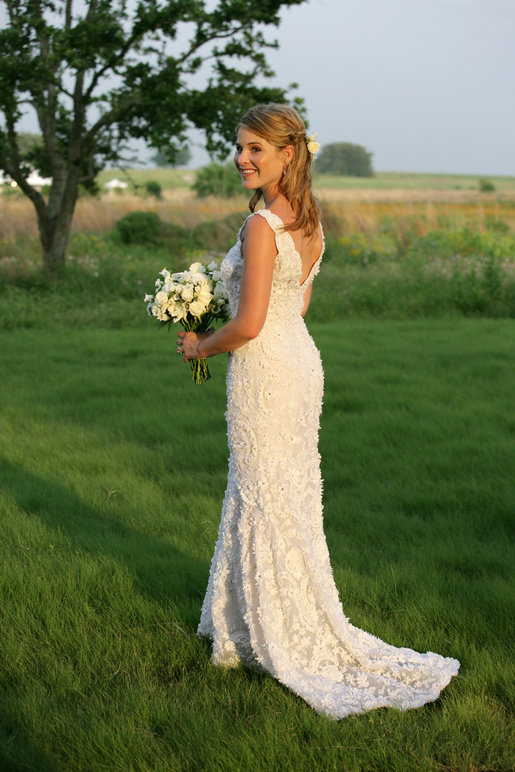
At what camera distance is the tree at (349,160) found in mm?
110875

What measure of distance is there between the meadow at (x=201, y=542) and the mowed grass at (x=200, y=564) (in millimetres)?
14

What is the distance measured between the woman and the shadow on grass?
75 cm

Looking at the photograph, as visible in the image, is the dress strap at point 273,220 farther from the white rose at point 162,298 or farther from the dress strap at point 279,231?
the white rose at point 162,298

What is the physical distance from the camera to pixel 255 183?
358 cm

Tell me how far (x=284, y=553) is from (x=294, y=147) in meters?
1.82

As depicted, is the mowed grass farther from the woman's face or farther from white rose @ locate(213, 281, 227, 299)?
the woman's face

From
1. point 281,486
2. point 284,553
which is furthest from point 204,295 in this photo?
point 284,553

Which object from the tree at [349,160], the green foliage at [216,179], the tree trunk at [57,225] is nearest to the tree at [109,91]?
the tree trunk at [57,225]

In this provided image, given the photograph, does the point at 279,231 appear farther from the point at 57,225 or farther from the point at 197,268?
the point at 57,225

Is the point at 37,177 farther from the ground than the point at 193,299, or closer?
farther from the ground

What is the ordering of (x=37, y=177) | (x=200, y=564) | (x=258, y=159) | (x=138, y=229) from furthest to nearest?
(x=37, y=177) < (x=138, y=229) < (x=200, y=564) < (x=258, y=159)

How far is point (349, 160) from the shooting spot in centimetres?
11281

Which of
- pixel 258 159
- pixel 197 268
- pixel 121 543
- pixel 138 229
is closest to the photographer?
pixel 258 159

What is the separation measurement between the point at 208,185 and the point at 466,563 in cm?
3672
